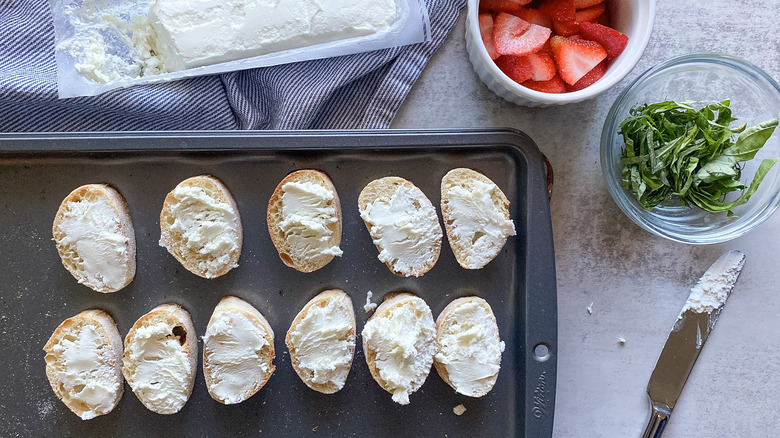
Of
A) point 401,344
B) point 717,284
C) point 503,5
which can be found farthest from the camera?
point 717,284

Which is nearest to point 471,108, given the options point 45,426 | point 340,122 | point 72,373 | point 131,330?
point 340,122

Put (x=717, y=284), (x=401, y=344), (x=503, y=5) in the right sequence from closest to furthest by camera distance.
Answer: (x=401, y=344), (x=503, y=5), (x=717, y=284)

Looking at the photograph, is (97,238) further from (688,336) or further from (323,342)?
(688,336)

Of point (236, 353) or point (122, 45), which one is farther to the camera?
point (122, 45)

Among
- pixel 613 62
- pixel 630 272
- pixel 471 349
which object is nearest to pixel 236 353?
pixel 471 349

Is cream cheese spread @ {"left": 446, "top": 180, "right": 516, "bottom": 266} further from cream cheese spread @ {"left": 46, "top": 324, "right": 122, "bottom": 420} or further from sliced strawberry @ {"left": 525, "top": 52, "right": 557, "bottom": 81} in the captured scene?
cream cheese spread @ {"left": 46, "top": 324, "right": 122, "bottom": 420}

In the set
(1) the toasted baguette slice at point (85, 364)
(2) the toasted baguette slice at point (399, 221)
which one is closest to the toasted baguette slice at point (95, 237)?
(1) the toasted baguette slice at point (85, 364)

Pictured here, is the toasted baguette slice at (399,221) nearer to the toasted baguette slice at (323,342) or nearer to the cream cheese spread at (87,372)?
the toasted baguette slice at (323,342)
